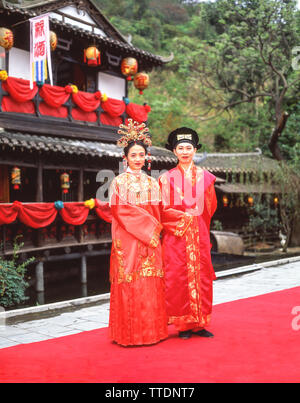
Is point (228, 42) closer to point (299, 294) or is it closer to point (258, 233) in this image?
point (258, 233)

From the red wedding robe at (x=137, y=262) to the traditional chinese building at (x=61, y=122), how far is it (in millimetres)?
4664

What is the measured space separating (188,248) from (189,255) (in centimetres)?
7

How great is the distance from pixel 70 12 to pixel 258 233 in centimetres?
1074

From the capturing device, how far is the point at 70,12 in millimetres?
11953

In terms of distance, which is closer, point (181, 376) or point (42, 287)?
point (181, 376)

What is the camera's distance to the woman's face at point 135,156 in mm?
4605

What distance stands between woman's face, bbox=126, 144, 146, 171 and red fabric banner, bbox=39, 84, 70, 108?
20.9ft

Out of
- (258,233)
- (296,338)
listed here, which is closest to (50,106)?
(296,338)

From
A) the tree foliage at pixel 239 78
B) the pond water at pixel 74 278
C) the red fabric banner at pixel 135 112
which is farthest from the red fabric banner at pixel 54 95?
the tree foliage at pixel 239 78

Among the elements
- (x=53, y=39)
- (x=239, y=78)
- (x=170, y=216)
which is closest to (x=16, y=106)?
(x=53, y=39)

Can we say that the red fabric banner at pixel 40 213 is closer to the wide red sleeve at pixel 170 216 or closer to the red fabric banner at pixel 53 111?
the red fabric banner at pixel 53 111

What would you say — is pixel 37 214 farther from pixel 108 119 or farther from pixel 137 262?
pixel 137 262

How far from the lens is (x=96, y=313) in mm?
6020

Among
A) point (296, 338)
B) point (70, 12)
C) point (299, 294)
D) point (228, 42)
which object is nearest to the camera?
point (296, 338)
